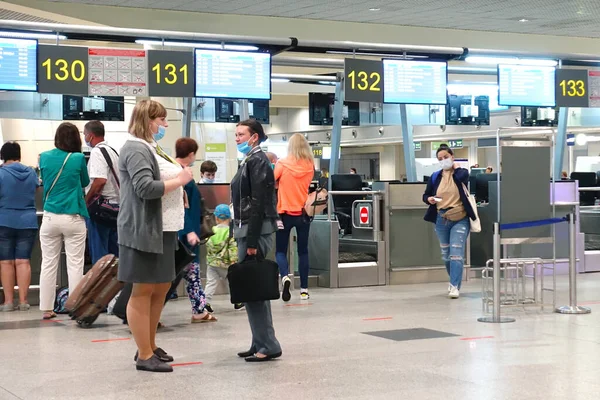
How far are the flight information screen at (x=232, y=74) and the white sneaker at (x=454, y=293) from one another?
10.7 ft

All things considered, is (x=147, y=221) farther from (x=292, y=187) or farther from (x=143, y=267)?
(x=292, y=187)

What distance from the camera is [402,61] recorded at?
39.1 feet

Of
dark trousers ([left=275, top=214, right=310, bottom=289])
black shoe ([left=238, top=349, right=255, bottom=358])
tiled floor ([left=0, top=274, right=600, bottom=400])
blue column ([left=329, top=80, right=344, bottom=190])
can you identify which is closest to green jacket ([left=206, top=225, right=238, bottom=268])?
tiled floor ([left=0, top=274, right=600, bottom=400])

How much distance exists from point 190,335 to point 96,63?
13.7ft

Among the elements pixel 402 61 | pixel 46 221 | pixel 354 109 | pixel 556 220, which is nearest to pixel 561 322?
pixel 556 220

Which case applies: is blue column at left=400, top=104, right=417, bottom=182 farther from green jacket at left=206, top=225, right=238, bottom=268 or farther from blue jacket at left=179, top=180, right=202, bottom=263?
blue jacket at left=179, top=180, right=202, bottom=263

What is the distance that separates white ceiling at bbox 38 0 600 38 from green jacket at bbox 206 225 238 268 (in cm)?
711

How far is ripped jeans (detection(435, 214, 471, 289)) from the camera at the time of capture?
9.42 metres

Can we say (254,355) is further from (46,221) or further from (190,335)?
(46,221)

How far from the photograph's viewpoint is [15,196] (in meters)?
8.38

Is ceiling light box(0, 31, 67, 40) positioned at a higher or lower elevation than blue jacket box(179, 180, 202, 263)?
higher

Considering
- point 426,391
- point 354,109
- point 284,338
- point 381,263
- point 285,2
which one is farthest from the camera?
point 354,109

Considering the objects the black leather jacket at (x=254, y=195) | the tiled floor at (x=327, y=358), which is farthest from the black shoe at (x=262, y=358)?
the black leather jacket at (x=254, y=195)

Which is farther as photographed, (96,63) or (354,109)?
(354,109)
